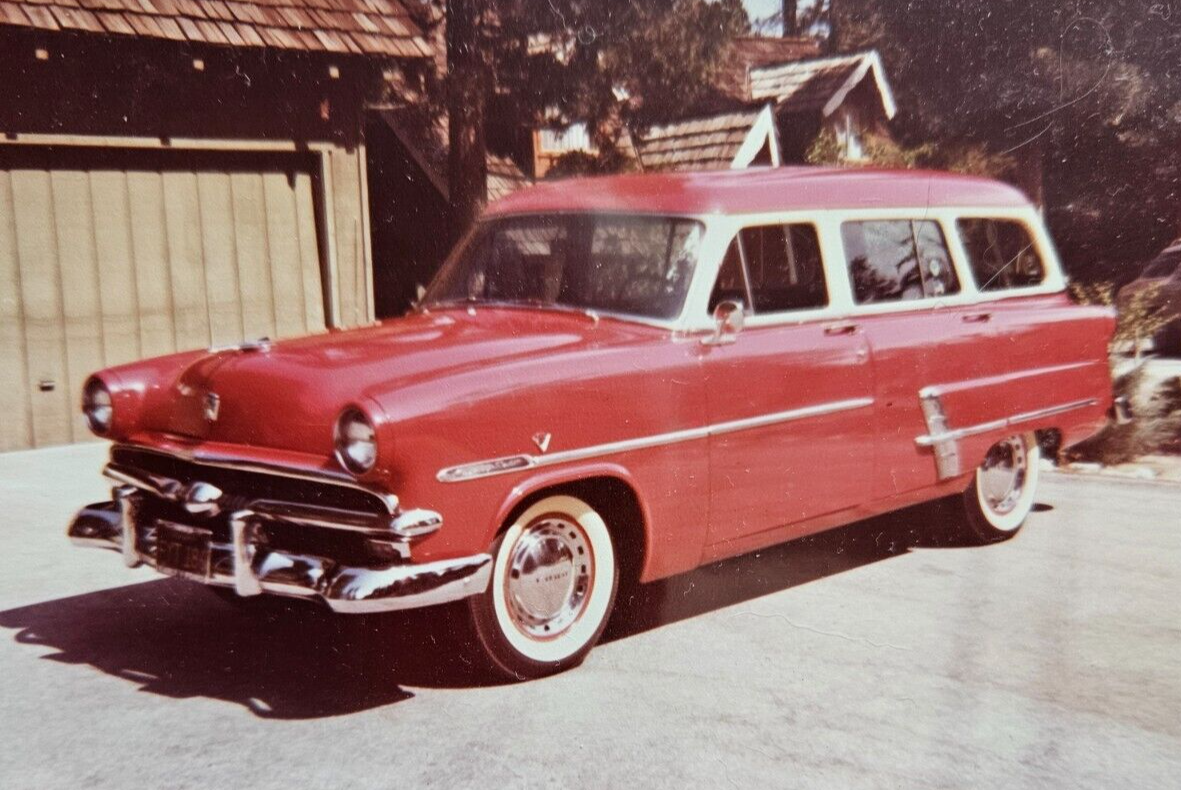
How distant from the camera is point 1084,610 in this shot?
506 cm


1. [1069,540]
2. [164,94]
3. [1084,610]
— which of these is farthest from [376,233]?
[1084,610]

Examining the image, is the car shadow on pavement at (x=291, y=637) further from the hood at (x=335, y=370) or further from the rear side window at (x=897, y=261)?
the rear side window at (x=897, y=261)

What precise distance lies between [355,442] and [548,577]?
2.85 feet

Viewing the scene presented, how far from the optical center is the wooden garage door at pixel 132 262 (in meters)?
8.55

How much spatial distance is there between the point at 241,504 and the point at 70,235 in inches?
215

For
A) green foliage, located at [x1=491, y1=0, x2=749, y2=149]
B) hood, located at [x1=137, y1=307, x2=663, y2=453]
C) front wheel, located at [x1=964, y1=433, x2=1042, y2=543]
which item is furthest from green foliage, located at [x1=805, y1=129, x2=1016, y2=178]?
hood, located at [x1=137, y1=307, x2=663, y2=453]

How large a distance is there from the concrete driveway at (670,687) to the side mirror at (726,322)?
1.10 meters

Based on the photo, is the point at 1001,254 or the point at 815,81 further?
the point at 815,81

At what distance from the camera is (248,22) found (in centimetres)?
905

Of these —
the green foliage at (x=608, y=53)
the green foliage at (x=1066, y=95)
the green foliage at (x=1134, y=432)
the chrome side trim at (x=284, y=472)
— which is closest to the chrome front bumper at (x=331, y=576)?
the chrome side trim at (x=284, y=472)

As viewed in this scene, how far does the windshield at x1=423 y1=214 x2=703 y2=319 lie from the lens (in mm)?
4734

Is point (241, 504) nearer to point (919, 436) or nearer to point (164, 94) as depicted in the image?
point (919, 436)

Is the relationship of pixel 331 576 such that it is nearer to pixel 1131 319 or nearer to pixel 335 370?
pixel 335 370

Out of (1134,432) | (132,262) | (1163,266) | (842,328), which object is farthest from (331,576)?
(1163,266)
